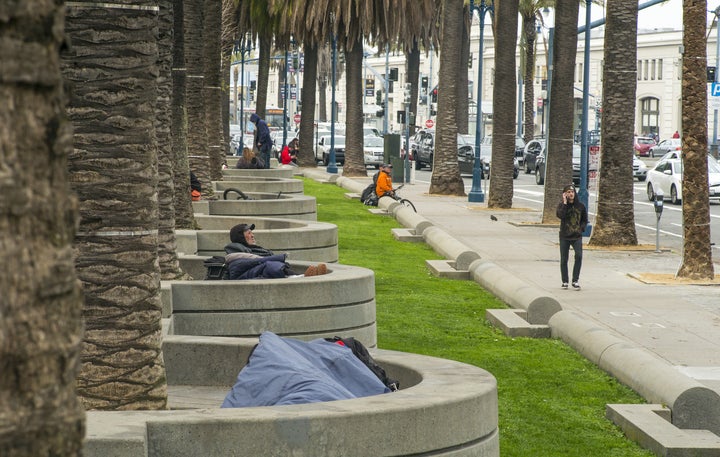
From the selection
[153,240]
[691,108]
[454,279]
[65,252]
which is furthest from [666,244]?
[65,252]

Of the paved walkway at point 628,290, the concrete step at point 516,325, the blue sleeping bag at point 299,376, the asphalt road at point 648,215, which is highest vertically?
Result: the blue sleeping bag at point 299,376

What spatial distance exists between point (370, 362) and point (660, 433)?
7.83 feet

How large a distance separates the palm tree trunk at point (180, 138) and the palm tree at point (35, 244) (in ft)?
41.1

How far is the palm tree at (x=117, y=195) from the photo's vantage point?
6.34 m

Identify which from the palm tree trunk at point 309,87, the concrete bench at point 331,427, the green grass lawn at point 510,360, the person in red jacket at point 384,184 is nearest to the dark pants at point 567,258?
the green grass lawn at point 510,360

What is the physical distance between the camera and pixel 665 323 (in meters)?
14.6

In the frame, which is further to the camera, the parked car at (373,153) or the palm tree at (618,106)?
the parked car at (373,153)

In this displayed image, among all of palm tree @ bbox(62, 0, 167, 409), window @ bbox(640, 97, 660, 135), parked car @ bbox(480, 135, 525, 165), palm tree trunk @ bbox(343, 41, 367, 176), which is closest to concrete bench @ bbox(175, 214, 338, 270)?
palm tree @ bbox(62, 0, 167, 409)

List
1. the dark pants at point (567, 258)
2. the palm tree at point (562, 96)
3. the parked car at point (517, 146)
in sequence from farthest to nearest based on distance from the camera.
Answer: the parked car at point (517, 146) → the palm tree at point (562, 96) → the dark pants at point (567, 258)

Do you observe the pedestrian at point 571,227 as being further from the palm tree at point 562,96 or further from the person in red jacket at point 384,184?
the person in red jacket at point 384,184

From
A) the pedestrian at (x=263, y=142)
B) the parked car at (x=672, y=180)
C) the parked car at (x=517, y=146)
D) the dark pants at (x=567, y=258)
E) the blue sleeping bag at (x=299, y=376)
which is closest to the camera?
the blue sleeping bag at (x=299, y=376)

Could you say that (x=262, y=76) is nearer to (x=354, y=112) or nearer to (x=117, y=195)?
(x=354, y=112)

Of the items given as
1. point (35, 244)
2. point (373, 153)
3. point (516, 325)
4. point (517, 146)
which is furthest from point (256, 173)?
point (517, 146)

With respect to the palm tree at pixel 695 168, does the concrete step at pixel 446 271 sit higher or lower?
lower
